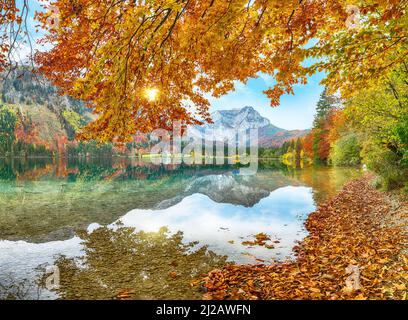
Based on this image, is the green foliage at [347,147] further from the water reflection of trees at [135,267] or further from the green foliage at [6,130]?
the green foliage at [6,130]

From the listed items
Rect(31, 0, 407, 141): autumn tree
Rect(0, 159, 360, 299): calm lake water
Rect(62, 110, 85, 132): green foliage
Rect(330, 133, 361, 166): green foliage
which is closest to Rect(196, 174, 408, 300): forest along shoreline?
Rect(0, 159, 360, 299): calm lake water

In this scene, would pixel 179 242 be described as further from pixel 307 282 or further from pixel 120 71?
pixel 120 71

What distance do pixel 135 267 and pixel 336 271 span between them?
17.2ft

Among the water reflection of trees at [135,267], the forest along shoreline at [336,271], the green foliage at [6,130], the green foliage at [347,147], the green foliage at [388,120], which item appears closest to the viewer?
the forest along shoreline at [336,271]

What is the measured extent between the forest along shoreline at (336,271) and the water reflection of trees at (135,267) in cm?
79

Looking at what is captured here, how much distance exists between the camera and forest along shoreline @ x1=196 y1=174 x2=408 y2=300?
532 centimetres

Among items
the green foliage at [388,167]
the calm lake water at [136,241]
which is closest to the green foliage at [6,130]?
the calm lake water at [136,241]

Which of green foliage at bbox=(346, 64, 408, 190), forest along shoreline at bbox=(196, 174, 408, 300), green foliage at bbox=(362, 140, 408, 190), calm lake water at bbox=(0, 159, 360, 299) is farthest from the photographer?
green foliage at bbox=(362, 140, 408, 190)

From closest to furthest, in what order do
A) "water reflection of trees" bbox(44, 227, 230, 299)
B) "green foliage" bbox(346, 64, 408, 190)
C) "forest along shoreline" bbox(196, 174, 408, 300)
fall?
"forest along shoreline" bbox(196, 174, 408, 300)
"water reflection of trees" bbox(44, 227, 230, 299)
"green foliage" bbox(346, 64, 408, 190)

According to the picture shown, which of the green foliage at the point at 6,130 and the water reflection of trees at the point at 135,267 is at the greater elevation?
the green foliage at the point at 6,130

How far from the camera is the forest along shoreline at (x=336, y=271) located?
5.32 meters

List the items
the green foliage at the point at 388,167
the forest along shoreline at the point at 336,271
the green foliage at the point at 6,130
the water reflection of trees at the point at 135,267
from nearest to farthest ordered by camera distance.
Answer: the forest along shoreline at the point at 336,271 < the water reflection of trees at the point at 135,267 < the green foliage at the point at 388,167 < the green foliage at the point at 6,130

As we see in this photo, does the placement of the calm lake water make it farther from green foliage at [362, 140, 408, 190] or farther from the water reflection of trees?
green foliage at [362, 140, 408, 190]

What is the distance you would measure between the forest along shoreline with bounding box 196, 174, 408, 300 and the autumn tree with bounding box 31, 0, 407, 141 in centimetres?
455
